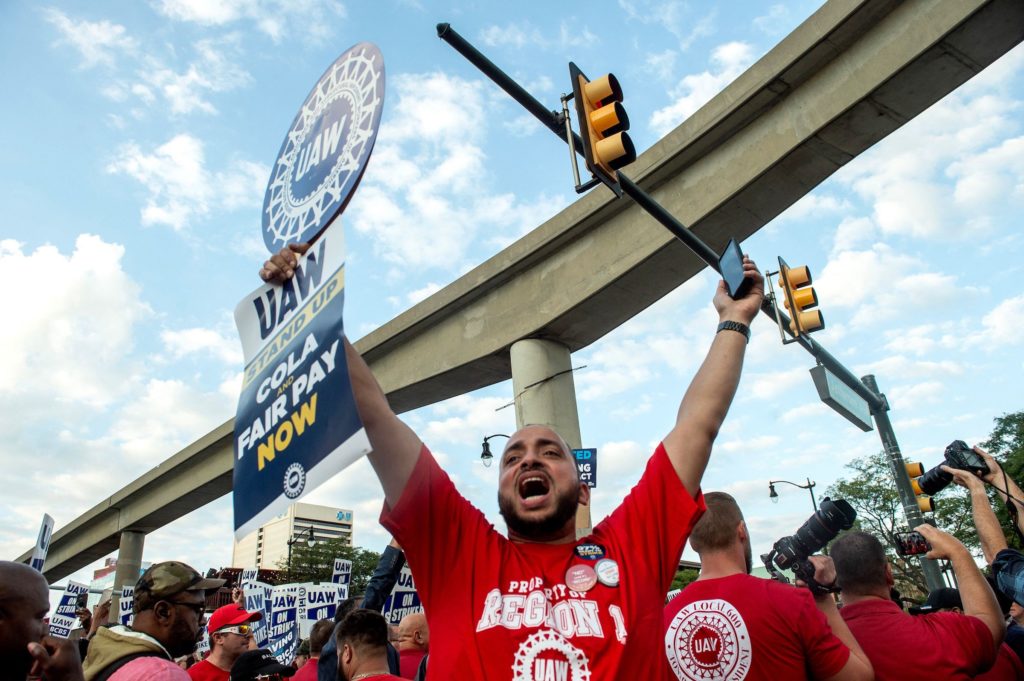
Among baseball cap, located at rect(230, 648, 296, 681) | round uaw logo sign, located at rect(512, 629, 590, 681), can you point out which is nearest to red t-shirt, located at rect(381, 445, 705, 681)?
round uaw logo sign, located at rect(512, 629, 590, 681)

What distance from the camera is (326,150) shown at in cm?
267

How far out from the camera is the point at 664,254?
33.7 ft

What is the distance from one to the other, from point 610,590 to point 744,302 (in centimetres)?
124

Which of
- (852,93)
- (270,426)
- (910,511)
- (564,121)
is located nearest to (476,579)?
(270,426)

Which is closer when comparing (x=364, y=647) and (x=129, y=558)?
(x=364, y=647)

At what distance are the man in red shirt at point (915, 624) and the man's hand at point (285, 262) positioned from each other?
3155 millimetres

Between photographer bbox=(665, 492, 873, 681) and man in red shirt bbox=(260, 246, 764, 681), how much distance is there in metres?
0.97

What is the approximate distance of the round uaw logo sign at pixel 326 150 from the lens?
245cm

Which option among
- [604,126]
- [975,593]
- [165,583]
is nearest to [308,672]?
[165,583]

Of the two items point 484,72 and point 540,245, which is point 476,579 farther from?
point 540,245

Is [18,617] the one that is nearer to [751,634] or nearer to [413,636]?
[751,634]

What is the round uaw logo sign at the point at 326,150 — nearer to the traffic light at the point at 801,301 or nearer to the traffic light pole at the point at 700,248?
the traffic light pole at the point at 700,248

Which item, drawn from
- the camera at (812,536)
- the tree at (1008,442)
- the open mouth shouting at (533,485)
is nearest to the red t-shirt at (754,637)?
the camera at (812,536)

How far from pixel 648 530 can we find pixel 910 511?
10.4m
